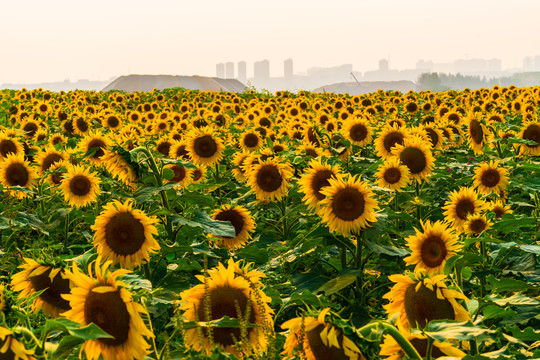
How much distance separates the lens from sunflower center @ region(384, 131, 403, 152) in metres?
7.05

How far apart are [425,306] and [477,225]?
2.75 meters

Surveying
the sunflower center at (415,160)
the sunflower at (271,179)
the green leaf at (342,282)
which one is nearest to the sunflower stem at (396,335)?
the green leaf at (342,282)

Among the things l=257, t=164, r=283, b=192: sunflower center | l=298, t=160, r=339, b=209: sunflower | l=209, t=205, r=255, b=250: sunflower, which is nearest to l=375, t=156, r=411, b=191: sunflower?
l=257, t=164, r=283, b=192: sunflower center

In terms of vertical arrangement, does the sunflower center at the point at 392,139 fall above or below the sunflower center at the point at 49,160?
above

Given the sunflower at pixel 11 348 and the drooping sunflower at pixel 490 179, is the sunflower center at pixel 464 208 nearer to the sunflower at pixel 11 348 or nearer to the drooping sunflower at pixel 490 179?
the drooping sunflower at pixel 490 179

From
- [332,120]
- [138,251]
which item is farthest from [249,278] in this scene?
[332,120]

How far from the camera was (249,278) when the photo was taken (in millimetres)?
2350

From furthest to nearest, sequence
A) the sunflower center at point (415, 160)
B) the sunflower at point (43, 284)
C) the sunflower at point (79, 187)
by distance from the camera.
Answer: the sunflower center at point (415, 160) → the sunflower at point (79, 187) → the sunflower at point (43, 284)

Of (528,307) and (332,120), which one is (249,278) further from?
(332,120)

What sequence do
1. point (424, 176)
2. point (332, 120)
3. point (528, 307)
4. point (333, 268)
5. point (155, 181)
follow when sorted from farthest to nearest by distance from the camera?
point (332, 120) < point (424, 176) < point (333, 268) < point (155, 181) < point (528, 307)

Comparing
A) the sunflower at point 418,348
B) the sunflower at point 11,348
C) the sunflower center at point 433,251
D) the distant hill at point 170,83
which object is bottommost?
the sunflower center at point 433,251

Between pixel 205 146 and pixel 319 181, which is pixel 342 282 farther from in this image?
pixel 205 146

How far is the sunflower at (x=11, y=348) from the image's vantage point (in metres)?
1.52

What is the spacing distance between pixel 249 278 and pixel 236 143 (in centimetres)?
708
